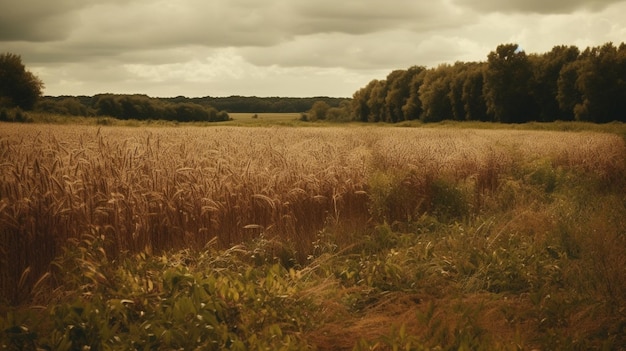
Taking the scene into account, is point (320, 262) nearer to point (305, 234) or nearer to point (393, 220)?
point (305, 234)

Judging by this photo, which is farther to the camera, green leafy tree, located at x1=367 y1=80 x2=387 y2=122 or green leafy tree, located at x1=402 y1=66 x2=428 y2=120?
green leafy tree, located at x1=367 y1=80 x2=387 y2=122

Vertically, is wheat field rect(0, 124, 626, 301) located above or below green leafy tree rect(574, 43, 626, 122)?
below

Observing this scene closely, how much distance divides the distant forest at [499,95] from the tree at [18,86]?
2.39 feet

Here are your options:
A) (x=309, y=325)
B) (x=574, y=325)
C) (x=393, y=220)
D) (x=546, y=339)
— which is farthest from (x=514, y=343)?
(x=393, y=220)

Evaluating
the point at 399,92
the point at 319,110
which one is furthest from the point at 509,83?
the point at 319,110

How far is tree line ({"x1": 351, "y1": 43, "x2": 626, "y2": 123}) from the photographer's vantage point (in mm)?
43031

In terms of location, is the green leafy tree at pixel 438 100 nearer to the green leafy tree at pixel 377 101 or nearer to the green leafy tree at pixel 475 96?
the green leafy tree at pixel 475 96

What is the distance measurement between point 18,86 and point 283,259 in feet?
93.6

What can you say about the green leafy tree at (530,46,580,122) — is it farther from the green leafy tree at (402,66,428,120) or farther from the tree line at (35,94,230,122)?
the tree line at (35,94,230,122)

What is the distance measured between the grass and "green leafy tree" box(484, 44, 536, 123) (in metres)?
47.1

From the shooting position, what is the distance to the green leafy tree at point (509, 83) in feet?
173

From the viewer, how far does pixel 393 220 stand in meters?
8.02

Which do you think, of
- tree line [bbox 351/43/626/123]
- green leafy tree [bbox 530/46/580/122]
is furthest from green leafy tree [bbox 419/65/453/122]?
green leafy tree [bbox 530/46/580/122]

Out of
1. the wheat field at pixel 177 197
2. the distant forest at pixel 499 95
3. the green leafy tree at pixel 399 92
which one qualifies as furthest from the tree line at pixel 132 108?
the green leafy tree at pixel 399 92
